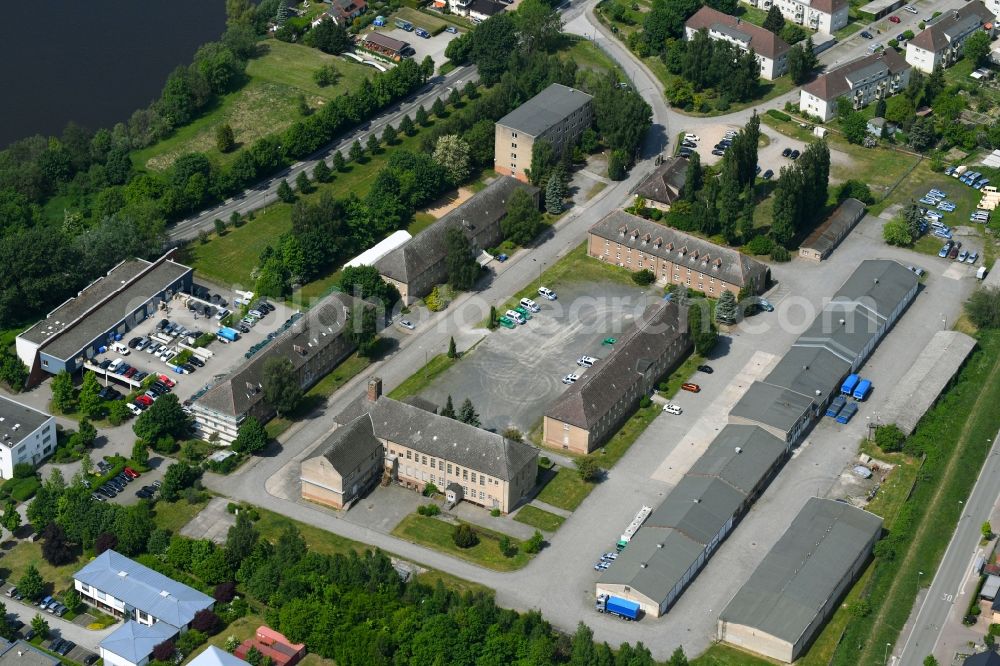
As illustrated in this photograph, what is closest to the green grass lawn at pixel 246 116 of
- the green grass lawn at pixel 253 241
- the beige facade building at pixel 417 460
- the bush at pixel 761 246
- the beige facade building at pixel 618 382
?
the green grass lawn at pixel 253 241

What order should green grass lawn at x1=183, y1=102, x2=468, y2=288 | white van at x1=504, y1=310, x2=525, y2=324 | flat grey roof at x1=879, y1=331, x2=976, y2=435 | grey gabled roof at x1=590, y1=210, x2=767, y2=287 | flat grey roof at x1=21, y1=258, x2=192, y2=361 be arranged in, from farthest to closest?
green grass lawn at x1=183, y1=102, x2=468, y2=288, grey gabled roof at x1=590, y1=210, x2=767, y2=287, white van at x1=504, y1=310, x2=525, y2=324, flat grey roof at x1=21, y1=258, x2=192, y2=361, flat grey roof at x1=879, y1=331, x2=976, y2=435

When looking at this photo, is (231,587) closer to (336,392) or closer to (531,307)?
(336,392)

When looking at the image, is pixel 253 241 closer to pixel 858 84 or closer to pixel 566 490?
pixel 566 490

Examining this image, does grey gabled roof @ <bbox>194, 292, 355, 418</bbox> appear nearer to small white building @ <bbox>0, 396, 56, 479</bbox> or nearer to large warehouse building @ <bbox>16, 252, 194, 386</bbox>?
small white building @ <bbox>0, 396, 56, 479</bbox>

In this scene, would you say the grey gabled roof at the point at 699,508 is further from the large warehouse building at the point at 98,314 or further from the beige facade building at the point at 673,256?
the large warehouse building at the point at 98,314

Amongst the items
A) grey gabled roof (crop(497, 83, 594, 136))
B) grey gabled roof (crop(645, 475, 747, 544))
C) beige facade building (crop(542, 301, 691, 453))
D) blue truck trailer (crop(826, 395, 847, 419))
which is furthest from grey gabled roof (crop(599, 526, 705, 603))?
grey gabled roof (crop(497, 83, 594, 136))

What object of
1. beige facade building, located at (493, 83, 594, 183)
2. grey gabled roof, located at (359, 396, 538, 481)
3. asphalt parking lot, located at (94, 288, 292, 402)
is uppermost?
beige facade building, located at (493, 83, 594, 183)

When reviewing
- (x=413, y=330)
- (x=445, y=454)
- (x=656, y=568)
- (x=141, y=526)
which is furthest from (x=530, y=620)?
(x=413, y=330)
